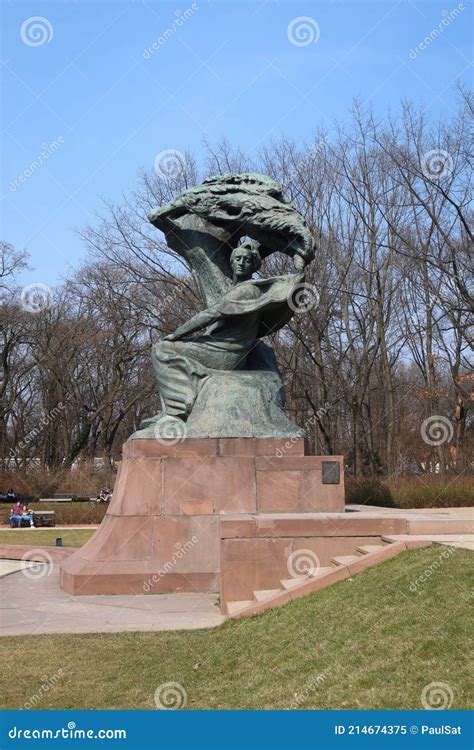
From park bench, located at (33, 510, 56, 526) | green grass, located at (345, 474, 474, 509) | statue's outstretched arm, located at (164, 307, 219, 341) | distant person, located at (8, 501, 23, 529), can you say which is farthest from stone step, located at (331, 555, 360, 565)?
distant person, located at (8, 501, 23, 529)

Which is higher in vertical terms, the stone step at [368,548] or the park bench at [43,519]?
the stone step at [368,548]

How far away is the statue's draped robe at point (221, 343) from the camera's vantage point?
41.5ft

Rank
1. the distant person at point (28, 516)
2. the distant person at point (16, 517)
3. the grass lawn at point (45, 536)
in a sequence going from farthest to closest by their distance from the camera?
the distant person at point (16, 517), the distant person at point (28, 516), the grass lawn at point (45, 536)

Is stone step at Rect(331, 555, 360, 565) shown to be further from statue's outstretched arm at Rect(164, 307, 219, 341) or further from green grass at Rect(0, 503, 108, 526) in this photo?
green grass at Rect(0, 503, 108, 526)

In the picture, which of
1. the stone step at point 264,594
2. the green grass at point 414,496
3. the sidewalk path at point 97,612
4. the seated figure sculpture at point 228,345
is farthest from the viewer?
the green grass at point 414,496

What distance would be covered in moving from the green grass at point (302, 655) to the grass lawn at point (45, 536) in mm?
11645

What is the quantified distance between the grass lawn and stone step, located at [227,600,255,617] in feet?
33.4

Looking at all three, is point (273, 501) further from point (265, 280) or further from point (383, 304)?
point (383, 304)

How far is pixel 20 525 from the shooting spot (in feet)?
86.3

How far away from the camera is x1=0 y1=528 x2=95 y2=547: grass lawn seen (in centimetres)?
1966

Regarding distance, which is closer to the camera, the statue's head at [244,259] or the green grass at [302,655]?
the green grass at [302,655]

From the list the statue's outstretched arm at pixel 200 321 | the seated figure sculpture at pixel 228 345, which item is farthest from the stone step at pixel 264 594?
the statue's outstretched arm at pixel 200 321

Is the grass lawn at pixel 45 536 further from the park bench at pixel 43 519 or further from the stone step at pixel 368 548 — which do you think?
the stone step at pixel 368 548

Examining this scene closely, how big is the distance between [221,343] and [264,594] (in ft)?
15.9
